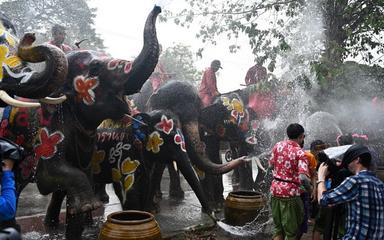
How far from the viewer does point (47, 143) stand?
5109 millimetres

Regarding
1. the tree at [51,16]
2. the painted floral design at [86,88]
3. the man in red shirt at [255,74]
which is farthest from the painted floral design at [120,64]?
the tree at [51,16]

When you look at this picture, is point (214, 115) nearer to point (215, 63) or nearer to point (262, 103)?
point (262, 103)

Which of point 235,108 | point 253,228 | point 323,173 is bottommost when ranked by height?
point 253,228

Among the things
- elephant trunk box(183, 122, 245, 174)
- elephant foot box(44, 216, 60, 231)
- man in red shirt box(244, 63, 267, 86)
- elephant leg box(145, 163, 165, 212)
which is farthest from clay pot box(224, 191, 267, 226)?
man in red shirt box(244, 63, 267, 86)

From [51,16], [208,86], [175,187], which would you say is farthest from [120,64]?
[51,16]

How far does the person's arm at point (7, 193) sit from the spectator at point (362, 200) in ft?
7.41

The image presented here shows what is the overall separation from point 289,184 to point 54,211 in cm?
366

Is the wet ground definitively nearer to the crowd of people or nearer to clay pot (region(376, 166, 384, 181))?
the crowd of people

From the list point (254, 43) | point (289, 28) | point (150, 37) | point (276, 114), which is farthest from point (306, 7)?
point (150, 37)

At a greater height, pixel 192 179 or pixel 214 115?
pixel 214 115

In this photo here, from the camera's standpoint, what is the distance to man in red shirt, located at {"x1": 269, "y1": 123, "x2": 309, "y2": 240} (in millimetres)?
4727

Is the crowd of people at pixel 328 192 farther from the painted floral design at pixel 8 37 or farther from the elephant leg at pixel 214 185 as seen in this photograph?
the painted floral design at pixel 8 37

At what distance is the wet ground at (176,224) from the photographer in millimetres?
5965

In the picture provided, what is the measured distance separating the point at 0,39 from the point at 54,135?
139 centimetres
